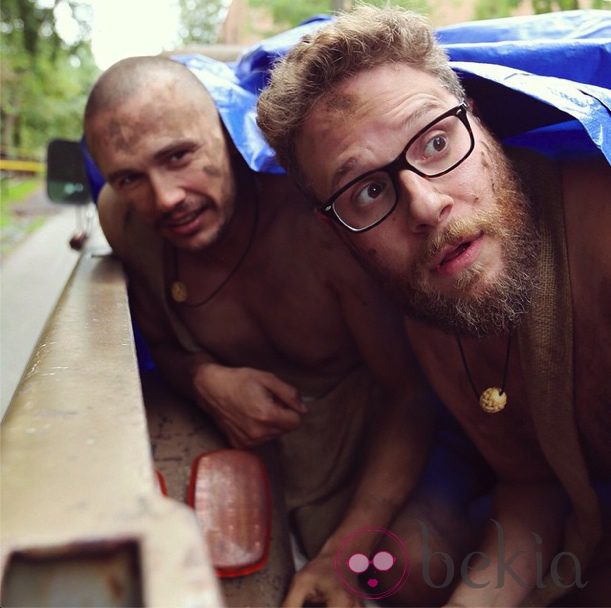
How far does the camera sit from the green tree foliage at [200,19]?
13602 mm

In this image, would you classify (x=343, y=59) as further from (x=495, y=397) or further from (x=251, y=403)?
(x=251, y=403)

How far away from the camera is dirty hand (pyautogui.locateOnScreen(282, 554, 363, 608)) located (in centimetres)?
156

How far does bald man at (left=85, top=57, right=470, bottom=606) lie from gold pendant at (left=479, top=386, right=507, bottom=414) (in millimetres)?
345

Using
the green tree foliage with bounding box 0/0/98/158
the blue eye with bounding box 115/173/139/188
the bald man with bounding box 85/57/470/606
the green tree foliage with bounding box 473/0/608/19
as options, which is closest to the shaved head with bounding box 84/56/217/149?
the bald man with bounding box 85/57/470/606

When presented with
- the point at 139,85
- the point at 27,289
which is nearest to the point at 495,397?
the point at 139,85

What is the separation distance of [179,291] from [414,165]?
1.00 metres

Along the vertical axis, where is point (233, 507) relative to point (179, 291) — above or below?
below

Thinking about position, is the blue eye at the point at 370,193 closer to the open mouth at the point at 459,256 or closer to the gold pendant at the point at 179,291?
the open mouth at the point at 459,256

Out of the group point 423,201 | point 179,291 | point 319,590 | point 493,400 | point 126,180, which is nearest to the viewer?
point 423,201

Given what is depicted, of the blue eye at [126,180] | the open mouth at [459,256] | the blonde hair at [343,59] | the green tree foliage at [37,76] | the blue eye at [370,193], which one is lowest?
the green tree foliage at [37,76]

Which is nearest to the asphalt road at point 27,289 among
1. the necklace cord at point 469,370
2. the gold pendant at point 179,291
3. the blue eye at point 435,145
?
the gold pendant at point 179,291

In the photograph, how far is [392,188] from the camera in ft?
4.31

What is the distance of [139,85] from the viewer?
6.26 feet

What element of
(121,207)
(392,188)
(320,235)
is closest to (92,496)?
(392,188)
